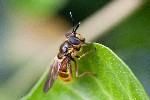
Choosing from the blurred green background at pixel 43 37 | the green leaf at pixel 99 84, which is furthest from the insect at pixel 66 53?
the green leaf at pixel 99 84

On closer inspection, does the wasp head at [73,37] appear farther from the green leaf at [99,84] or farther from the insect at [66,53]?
the green leaf at [99,84]

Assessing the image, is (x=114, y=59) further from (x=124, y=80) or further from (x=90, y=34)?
(x=90, y=34)

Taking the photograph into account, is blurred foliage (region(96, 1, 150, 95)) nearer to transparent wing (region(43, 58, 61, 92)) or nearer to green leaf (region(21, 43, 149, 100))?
transparent wing (region(43, 58, 61, 92))

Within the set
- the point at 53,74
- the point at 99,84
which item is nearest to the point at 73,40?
the point at 53,74

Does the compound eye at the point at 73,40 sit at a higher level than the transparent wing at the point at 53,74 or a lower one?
higher

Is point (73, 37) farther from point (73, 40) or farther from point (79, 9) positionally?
point (79, 9)

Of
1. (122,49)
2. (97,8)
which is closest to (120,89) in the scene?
(122,49)
